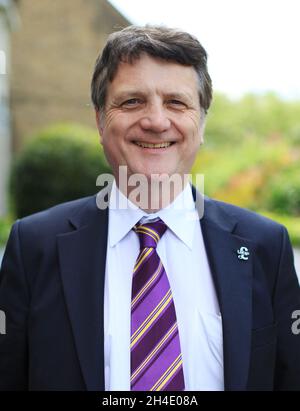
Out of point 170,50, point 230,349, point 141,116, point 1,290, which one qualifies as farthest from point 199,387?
point 170,50

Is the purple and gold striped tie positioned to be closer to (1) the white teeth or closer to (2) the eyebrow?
(1) the white teeth

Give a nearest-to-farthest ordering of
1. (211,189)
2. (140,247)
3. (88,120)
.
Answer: (140,247), (211,189), (88,120)

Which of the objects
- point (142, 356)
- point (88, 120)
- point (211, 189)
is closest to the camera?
point (142, 356)

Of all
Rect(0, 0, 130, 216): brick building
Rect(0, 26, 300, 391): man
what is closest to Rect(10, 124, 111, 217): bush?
Rect(0, 0, 130, 216): brick building

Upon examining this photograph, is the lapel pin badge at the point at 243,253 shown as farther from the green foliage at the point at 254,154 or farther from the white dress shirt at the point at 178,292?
the green foliage at the point at 254,154

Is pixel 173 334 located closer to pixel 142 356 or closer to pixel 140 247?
pixel 142 356

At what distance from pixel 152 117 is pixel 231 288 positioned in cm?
65

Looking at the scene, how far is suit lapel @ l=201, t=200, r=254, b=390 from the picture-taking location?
198cm

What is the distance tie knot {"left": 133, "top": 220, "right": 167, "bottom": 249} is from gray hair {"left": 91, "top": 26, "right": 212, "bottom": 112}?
469 millimetres

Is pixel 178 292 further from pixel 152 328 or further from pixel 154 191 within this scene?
pixel 154 191

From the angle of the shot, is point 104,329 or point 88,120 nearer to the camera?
point 104,329

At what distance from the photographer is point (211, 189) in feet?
47.3

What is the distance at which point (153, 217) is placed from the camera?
2.17 m

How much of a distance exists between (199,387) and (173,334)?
0.64ft
